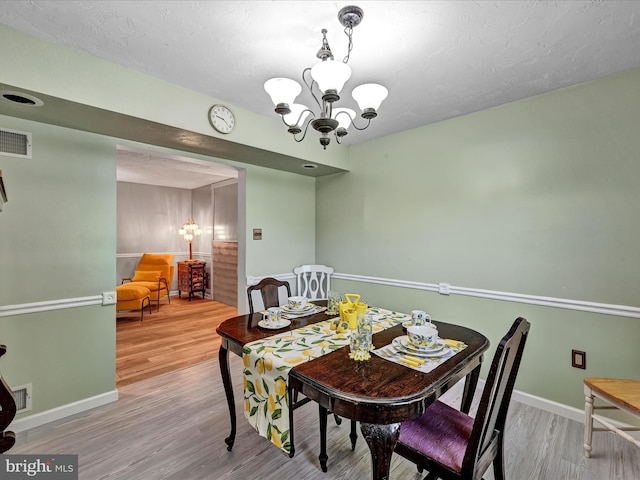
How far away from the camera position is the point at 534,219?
7.61 feet

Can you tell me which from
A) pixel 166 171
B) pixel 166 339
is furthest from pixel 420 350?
pixel 166 171

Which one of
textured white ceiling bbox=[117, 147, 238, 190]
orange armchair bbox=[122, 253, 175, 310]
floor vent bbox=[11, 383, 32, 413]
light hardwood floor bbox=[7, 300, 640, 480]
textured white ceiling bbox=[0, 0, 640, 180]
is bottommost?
light hardwood floor bbox=[7, 300, 640, 480]

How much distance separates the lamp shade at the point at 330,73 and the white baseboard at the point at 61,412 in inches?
111

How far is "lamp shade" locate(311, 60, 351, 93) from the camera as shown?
1355 mm

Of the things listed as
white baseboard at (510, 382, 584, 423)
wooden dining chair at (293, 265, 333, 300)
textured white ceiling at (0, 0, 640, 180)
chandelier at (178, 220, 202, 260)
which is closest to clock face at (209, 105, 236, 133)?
textured white ceiling at (0, 0, 640, 180)

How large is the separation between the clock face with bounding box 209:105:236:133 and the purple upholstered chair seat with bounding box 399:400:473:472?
7.84 ft

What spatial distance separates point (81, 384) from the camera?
2268 mm

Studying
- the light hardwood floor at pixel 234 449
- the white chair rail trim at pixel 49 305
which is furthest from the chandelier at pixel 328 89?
the white chair rail trim at pixel 49 305

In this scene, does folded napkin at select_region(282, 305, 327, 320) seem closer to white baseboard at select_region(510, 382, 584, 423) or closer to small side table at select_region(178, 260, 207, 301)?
white baseboard at select_region(510, 382, 584, 423)

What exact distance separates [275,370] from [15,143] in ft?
7.70

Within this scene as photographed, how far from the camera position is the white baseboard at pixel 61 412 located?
1998mm

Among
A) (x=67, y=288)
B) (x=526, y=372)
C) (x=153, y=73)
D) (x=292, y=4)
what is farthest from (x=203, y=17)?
(x=526, y=372)

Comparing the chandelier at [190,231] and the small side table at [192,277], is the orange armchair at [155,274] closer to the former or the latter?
the small side table at [192,277]

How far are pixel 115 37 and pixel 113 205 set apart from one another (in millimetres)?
1285
